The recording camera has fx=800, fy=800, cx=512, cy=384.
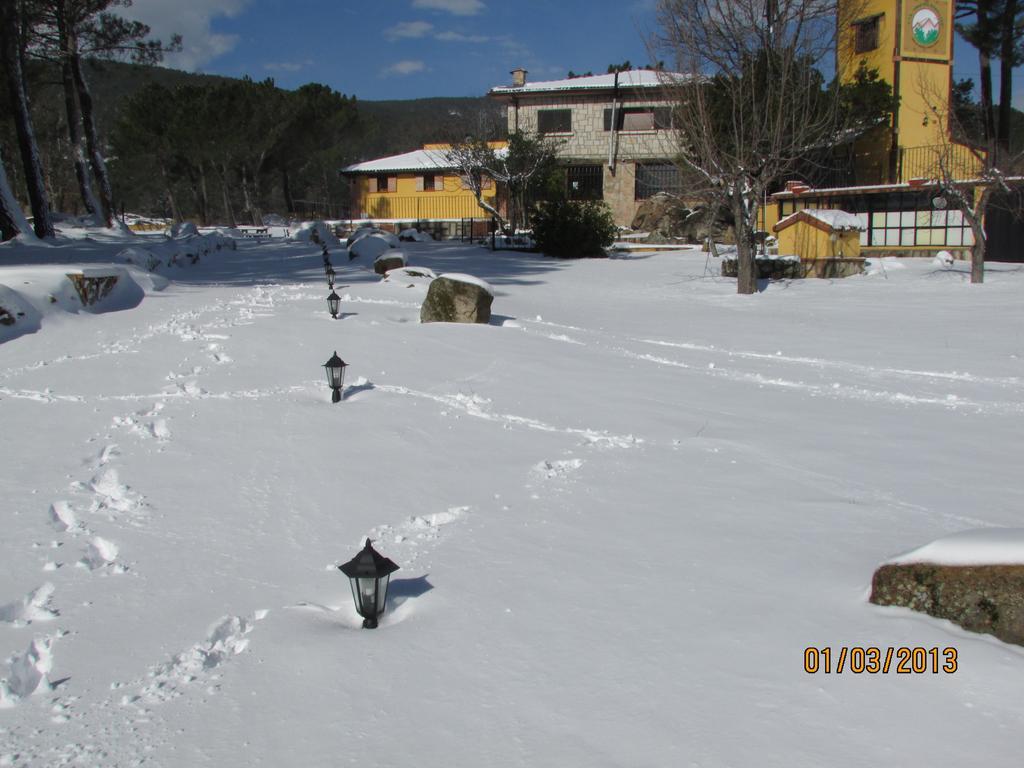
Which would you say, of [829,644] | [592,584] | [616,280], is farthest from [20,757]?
[616,280]

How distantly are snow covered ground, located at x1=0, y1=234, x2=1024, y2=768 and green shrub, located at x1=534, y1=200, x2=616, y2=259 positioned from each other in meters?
15.8

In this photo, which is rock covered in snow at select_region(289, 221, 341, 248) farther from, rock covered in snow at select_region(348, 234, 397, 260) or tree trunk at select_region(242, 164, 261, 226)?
tree trunk at select_region(242, 164, 261, 226)

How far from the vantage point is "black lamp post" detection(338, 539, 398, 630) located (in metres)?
3.30

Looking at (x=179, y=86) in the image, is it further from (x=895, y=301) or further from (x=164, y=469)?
(x=164, y=469)

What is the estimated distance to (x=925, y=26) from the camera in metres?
24.8

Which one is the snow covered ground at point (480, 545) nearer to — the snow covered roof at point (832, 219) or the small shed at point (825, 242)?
the small shed at point (825, 242)

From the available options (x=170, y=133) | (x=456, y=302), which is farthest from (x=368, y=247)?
(x=170, y=133)

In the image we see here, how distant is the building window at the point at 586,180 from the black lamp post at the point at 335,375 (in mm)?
29464

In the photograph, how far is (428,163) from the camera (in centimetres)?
4134

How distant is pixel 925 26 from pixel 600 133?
44.3 feet

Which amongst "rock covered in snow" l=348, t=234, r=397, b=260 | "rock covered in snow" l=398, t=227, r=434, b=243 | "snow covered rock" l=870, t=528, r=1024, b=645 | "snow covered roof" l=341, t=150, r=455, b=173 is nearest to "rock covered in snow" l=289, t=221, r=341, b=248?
"rock covered in snow" l=398, t=227, r=434, b=243

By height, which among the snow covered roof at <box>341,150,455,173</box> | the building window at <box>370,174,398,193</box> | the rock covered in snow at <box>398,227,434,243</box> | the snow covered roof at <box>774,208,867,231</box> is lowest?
the snow covered roof at <box>774,208,867,231</box>

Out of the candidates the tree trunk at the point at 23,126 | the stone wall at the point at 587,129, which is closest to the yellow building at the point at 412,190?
the stone wall at the point at 587,129

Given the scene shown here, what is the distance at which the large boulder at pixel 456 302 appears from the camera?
11.4 metres
